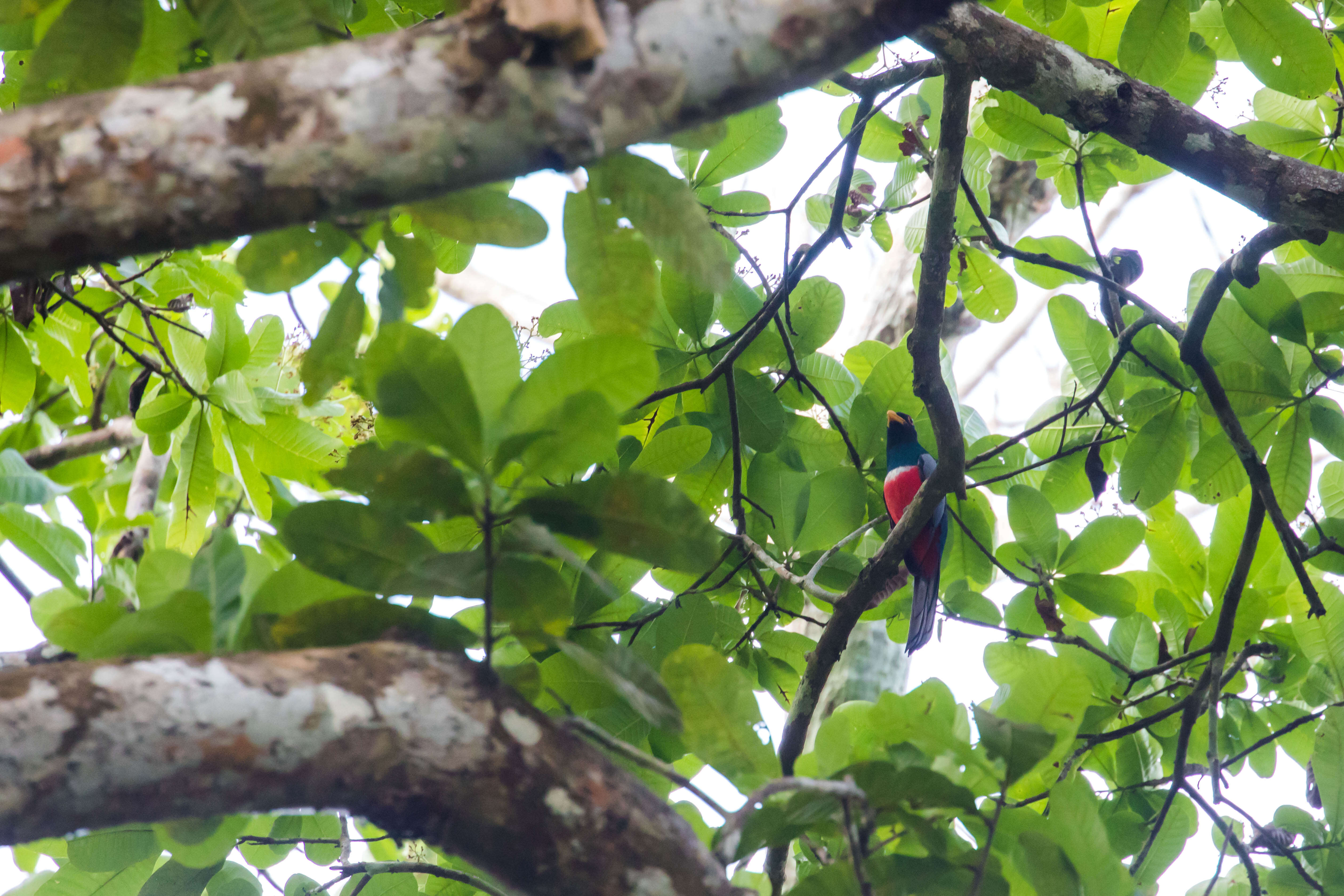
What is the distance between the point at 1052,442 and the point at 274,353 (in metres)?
2.37

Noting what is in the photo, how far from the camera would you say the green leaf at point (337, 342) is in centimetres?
130

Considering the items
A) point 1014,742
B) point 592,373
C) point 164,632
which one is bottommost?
point 1014,742

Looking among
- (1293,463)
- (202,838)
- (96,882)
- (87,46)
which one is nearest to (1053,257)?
(1293,463)

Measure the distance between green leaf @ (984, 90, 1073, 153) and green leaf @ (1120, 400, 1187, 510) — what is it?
0.75m

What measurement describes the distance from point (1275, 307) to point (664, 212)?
1734 mm

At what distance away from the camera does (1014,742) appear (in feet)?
3.65

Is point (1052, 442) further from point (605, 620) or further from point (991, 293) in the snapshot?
point (605, 620)

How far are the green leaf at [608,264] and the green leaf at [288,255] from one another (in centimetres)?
33

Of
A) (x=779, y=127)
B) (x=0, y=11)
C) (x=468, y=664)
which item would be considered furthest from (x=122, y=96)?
(x=779, y=127)

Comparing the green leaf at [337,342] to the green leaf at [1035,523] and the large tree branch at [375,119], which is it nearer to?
the large tree branch at [375,119]

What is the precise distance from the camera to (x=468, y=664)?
1.01 m

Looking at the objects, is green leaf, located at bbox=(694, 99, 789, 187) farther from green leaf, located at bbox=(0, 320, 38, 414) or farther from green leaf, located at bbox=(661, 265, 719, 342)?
green leaf, located at bbox=(0, 320, 38, 414)

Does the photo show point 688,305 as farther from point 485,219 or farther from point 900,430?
point 900,430

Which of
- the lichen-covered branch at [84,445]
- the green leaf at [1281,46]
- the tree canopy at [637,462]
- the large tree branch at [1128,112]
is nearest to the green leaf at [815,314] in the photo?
the tree canopy at [637,462]
